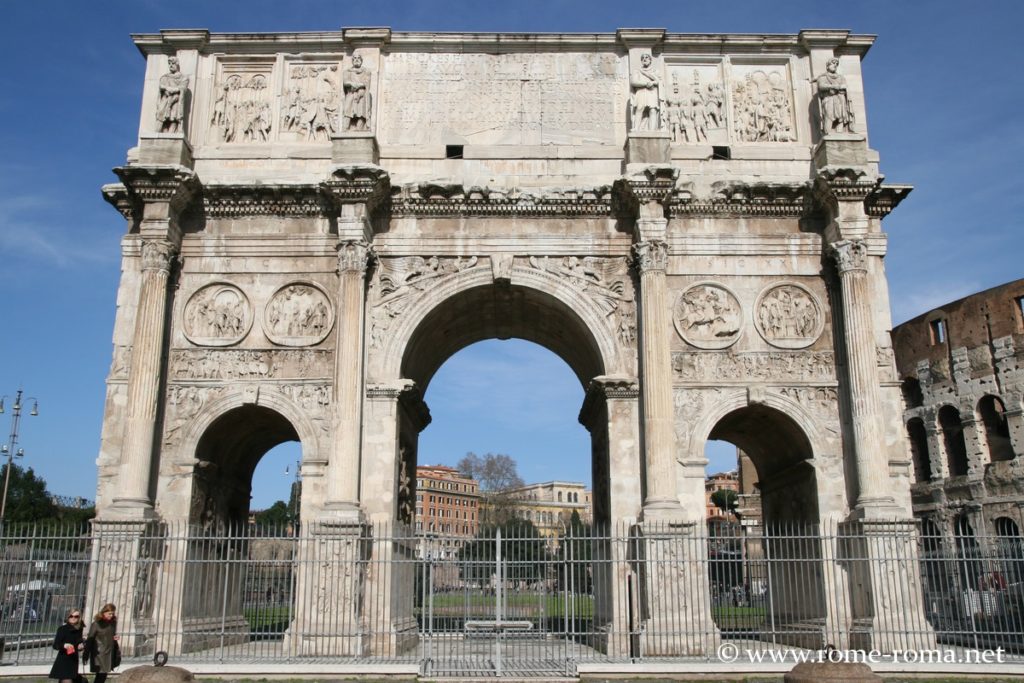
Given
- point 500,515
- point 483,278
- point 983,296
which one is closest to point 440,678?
point 483,278

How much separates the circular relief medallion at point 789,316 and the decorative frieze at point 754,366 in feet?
0.82

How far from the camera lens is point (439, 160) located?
52.9 ft

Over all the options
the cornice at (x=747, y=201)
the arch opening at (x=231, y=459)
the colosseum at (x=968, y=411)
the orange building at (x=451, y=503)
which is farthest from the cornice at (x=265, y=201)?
the orange building at (x=451, y=503)

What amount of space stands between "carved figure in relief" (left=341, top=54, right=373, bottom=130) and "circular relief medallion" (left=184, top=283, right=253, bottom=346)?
11.7 ft

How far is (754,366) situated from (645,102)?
16.3 feet

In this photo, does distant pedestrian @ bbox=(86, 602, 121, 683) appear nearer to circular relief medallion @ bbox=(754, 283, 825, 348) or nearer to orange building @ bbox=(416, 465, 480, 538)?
circular relief medallion @ bbox=(754, 283, 825, 348)

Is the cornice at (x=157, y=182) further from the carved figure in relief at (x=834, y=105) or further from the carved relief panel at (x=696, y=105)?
the carved figure in relief at (x=834, y=105)

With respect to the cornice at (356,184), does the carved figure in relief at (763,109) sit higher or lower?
higher

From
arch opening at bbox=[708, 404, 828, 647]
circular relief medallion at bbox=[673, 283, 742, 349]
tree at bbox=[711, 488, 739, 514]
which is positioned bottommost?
arch opening at bbox=[708, 404, 828, 647]

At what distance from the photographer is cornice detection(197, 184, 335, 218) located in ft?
50.6

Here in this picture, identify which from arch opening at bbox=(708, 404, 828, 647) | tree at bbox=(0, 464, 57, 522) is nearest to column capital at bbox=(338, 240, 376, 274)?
arch opening at bbox=(708, 404, 828, 647)

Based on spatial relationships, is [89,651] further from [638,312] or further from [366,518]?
[638,312]

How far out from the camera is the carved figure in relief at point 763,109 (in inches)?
648

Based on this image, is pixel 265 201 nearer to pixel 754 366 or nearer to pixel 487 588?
pixel 487 588
